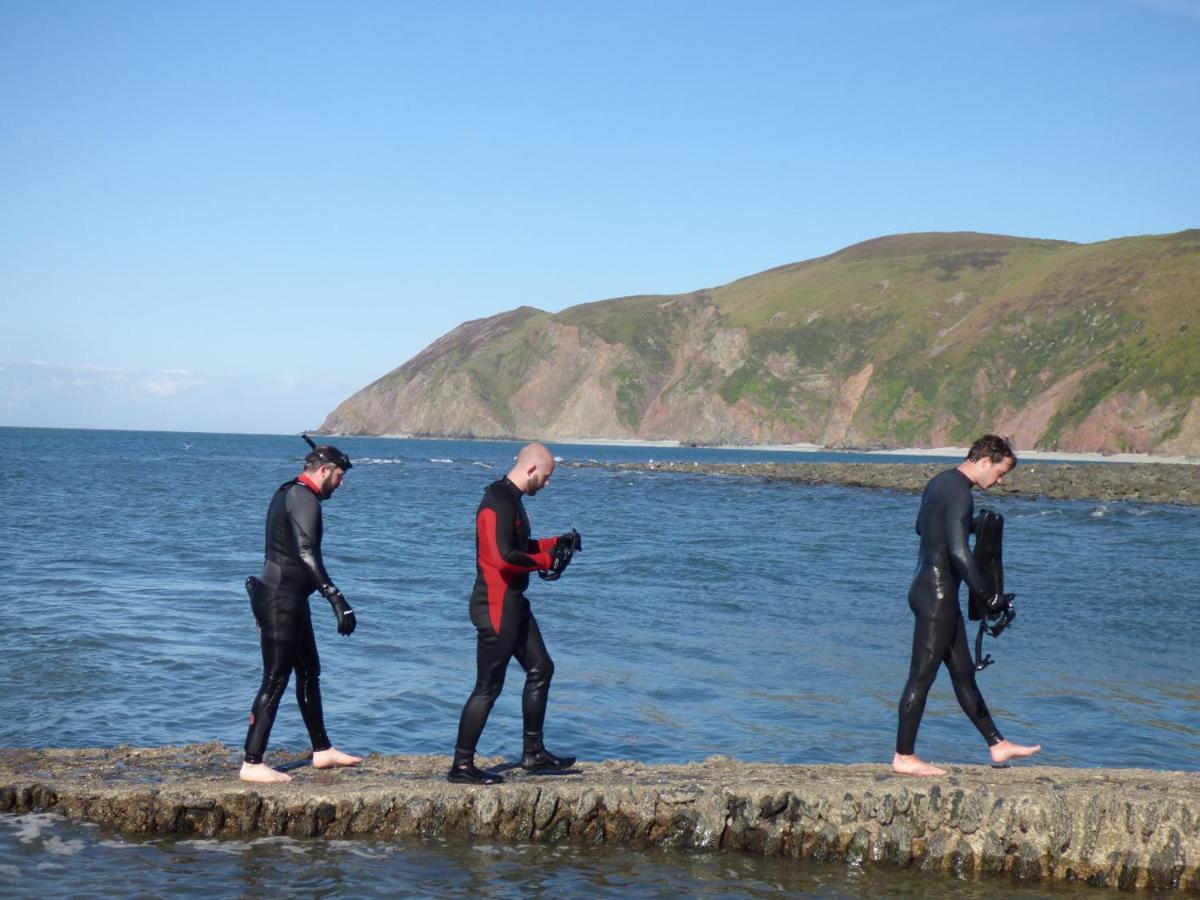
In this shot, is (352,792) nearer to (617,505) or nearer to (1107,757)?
(1107,757)

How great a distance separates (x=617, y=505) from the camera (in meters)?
52.8

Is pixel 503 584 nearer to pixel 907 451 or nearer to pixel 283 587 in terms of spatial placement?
pixel 283 587

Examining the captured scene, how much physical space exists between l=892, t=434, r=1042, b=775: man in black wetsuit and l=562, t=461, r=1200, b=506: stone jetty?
43014 millimetres

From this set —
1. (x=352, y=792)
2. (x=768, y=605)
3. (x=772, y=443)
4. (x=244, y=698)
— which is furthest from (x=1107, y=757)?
(x=772, y=443)

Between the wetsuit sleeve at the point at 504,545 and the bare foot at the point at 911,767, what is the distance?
105 inches

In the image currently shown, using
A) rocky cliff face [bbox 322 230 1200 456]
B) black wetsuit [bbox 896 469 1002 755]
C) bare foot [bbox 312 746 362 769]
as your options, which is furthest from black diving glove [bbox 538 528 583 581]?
rocky cliff face [bbox 322 230 1200 456]

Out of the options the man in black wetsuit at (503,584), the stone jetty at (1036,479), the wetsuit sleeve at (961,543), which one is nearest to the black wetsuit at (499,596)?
the man in black wetsuit at (503,584)

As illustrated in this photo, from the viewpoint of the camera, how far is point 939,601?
27.0ft

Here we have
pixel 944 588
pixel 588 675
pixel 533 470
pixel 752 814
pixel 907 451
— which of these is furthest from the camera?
pixel 907 451

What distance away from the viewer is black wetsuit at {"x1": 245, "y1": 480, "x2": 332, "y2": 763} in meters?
8.04

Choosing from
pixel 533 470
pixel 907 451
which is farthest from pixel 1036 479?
pixel 907 451

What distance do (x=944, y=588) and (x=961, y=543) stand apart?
332mm

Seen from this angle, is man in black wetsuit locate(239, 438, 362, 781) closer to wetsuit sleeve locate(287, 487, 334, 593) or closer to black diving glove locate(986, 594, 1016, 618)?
wetsuit sleeve locate(287, 487, 334, 593)

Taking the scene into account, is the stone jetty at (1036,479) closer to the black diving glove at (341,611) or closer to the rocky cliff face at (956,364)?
the rocky cliff face at (956,364)
